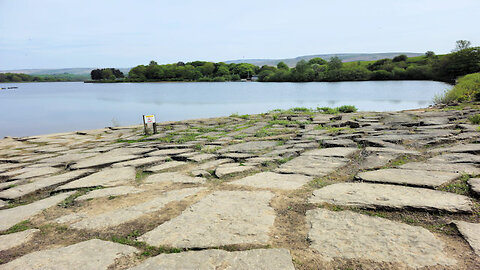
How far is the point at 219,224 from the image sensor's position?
2033 millimetres

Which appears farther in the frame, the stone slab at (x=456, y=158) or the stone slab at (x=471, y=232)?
the stone slab at (x=456, y=158)

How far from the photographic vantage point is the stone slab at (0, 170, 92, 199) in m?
3.06

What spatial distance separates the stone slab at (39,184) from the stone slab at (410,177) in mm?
→ 3210

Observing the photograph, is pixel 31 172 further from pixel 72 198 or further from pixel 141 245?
pixel 141 245

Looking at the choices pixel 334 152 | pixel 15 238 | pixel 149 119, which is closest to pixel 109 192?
pixel 15 238

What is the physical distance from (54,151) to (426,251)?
6.01 metres

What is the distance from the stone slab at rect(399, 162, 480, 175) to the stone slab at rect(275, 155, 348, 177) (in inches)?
27.1

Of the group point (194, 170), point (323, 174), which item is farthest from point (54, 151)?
point (323, 174)

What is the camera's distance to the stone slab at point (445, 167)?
2.80 meters

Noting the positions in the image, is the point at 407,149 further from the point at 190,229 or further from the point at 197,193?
the point at 190,229

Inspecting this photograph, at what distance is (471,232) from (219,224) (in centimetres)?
151

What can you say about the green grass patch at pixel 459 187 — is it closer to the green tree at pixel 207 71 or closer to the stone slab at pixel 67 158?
the stone slab at pixel 67 158

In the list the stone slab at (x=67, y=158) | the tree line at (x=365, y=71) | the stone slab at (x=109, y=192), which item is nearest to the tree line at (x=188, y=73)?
the tree line at (x=365, y=71)

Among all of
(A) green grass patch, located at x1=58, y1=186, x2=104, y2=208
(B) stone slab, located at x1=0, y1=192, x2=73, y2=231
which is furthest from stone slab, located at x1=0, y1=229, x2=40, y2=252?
(A) green grass patch, located at x1=58, y1=186, x2=104, y2=208
